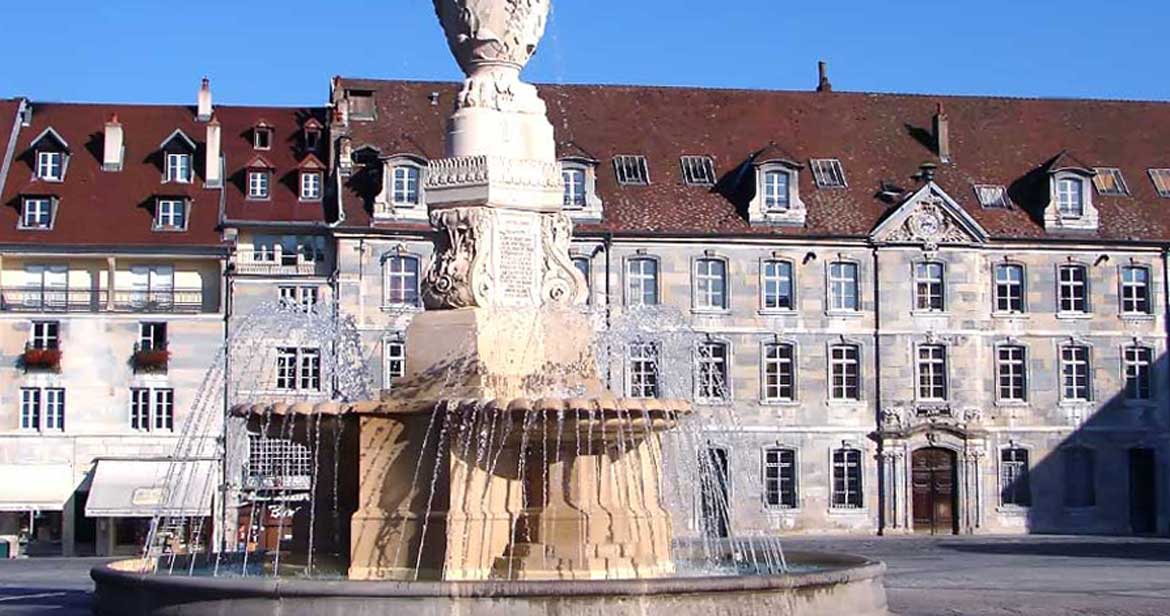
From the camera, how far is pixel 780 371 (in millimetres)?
50781

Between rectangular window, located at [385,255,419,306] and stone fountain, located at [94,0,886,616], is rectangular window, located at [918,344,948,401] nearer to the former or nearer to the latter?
rectangular window, located at [385,255,419,306]

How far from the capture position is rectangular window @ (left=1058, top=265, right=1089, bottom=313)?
170 ft

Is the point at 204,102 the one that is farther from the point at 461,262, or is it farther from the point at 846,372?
the point at 461,262

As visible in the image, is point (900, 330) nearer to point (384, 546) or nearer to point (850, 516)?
point (850, 516)

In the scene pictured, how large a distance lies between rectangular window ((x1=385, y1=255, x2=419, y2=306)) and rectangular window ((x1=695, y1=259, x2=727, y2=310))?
299 inches

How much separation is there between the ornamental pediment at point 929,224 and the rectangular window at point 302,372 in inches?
604

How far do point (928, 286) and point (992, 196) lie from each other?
11.9 feet

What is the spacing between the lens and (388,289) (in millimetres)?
49281

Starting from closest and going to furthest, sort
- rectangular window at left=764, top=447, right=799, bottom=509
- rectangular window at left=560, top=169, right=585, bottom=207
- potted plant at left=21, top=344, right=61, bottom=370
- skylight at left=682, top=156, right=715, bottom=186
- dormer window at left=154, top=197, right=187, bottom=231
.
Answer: potted plant at left=21, top=344, right=61, bottom=370 < rectangular window at left=764, top=447, right=799, bottom=509 < rectangular window at left=560, top=169, right=585, bottom=207 < dormer window at left=154, top=197, right=187, bottom=231 < skylight at left=682, top=156, right=715, bottom=186

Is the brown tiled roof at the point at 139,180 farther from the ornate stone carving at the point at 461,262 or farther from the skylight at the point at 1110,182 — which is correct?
the ornate stone carving at the point at 461,262

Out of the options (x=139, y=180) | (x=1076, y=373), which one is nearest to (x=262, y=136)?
(x=139, y=180)

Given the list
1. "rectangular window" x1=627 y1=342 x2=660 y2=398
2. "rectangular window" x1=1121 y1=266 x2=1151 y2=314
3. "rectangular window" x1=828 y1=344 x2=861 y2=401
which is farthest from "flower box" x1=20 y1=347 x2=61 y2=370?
"rectangular window" x1=1121 y1=266 x2=1151 y2=314

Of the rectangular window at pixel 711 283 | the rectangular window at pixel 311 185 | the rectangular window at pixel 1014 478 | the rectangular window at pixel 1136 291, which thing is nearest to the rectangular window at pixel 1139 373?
the rectangular window at pixel 1136 291

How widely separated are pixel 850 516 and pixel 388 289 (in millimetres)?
13693
